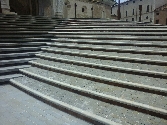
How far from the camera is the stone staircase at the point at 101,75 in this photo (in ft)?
8.51

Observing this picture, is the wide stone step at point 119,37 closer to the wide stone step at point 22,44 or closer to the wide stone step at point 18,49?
the wide stone step at point 22,44

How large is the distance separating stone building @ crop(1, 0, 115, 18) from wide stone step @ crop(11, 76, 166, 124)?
1133 cm

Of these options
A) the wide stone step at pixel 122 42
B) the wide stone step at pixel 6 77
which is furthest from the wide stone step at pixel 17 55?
the wide stone step at pixel 122 42

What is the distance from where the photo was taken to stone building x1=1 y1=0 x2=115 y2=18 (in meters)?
16.4

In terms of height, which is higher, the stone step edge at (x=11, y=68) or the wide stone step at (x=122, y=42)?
the wide stone step at (x=122, y=42)

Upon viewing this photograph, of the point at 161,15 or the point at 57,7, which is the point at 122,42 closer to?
the point at 57,7

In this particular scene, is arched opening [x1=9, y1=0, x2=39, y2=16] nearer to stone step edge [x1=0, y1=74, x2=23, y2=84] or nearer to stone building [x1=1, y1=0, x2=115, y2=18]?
stone building [x1=1, y1=0, x2=115, y2=18]

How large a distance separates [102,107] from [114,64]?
1374 millimetres

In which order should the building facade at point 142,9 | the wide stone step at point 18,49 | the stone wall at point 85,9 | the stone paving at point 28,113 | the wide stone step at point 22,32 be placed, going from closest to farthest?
the stone paving at point 28,113
the wide stone step at point 18,49
the wide stone step at point 22,32
the stone wall at point 85,9
the building facade at point 142,9

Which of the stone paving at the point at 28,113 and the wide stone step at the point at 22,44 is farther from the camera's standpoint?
the wide stone step at the point at 22,44

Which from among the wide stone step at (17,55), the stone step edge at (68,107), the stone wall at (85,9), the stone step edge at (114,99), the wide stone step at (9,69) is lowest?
the stone step edge at (68,107)

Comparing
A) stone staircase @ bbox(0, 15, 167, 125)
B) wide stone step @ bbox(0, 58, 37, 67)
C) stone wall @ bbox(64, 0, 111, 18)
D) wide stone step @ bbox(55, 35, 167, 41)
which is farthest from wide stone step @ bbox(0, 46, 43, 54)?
stone wall @ bbox(64, 0, 111, 18)

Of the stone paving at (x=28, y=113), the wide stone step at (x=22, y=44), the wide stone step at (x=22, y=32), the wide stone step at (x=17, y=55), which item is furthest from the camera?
the wide stone step at (x=22, y=32)

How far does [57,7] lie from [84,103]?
15.6 meters
